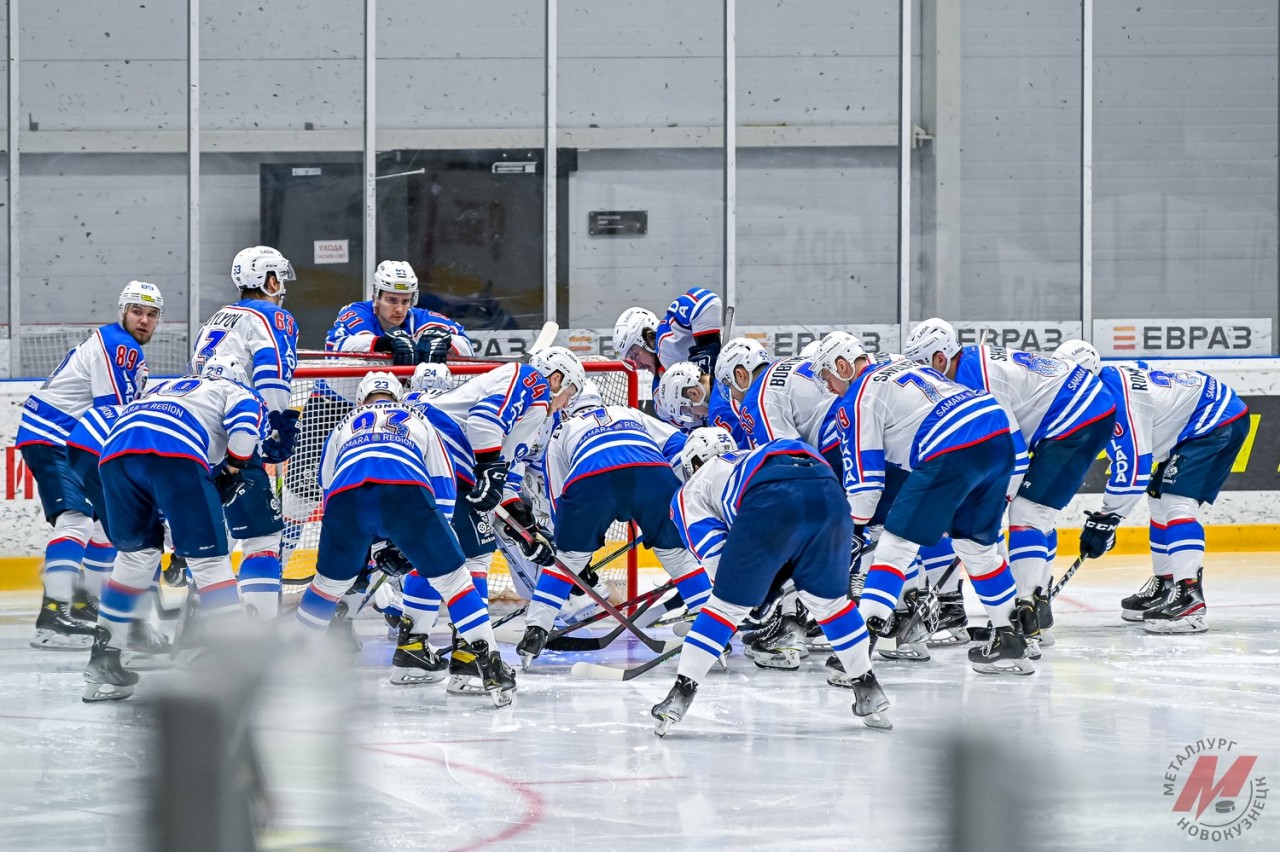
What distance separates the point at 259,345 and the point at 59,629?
4.30 feet

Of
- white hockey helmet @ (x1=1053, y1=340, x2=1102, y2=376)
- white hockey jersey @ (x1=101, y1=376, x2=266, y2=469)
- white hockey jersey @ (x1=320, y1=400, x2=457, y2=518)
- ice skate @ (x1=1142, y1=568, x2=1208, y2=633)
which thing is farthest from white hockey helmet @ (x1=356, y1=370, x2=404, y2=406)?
ice skate @ (x1=1142, y1=568, x2=1208, y2=633)

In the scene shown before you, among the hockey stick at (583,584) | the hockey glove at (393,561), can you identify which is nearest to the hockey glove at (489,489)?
the hockey stick at (583,584)

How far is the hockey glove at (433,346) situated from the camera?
5.88m

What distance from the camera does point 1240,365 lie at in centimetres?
775

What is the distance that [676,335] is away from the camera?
6.54m

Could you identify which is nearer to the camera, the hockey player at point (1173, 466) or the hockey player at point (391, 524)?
the hockey player at point (391, 524)

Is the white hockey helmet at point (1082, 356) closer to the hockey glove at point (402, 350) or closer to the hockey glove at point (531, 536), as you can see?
the hockey glove at point (531, 536)

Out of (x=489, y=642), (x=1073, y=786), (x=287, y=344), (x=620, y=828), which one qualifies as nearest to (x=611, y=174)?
(x=287, y=344)

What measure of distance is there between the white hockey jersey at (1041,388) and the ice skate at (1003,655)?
0.81 m

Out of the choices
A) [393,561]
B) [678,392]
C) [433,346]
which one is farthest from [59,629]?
[678,392]

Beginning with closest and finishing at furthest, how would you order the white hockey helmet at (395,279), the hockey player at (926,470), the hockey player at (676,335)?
the hockey player at (926,470), the white hockey helmet at (395,279), the hockey player at (676,335)

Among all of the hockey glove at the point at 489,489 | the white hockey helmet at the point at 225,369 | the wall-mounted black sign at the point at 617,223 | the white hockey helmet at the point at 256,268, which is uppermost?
the wall-mounted black sign at the point at 617,223

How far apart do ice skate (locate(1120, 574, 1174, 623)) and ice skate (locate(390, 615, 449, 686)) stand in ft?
8.74

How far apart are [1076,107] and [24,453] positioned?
560 centimetres
